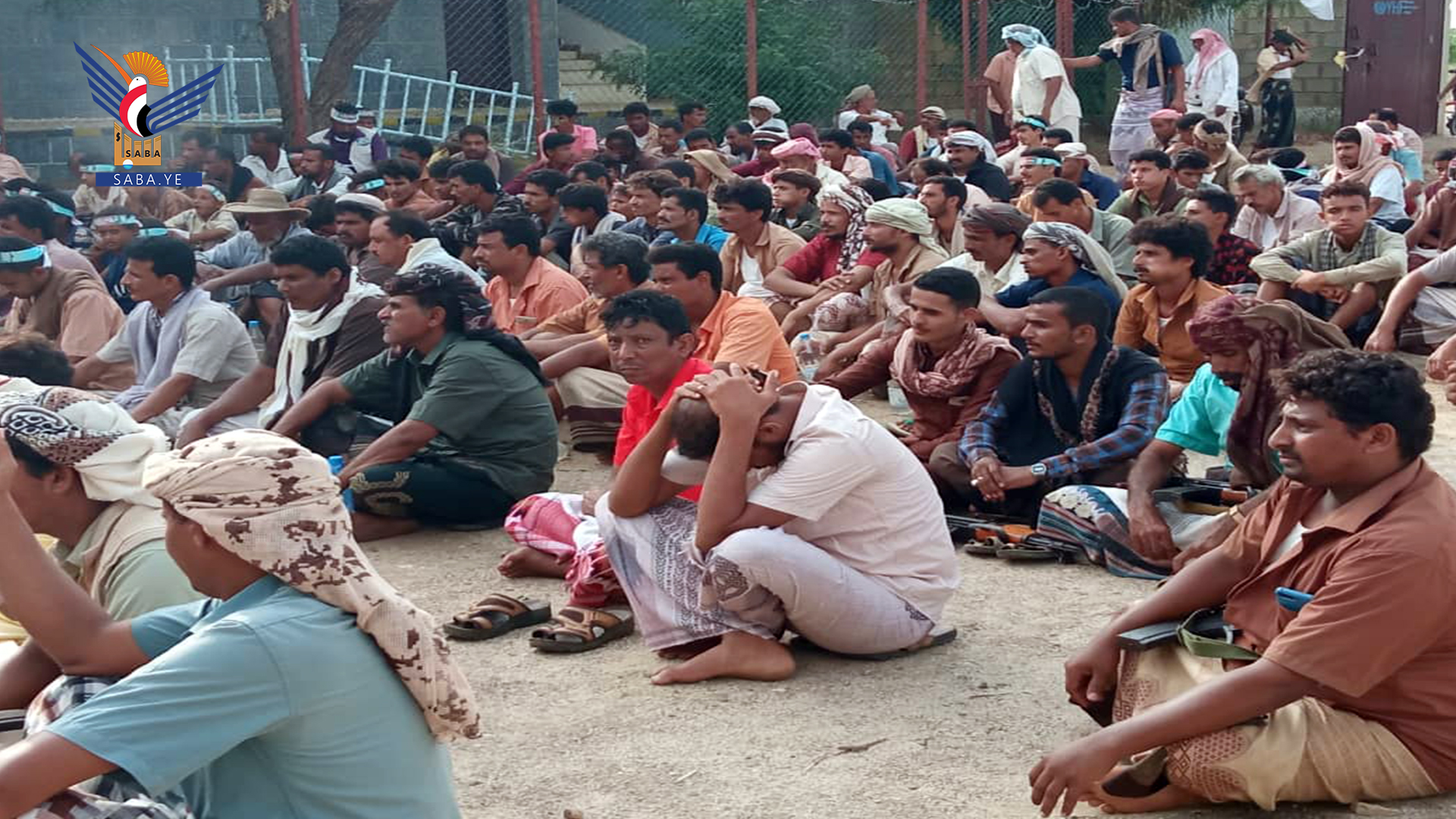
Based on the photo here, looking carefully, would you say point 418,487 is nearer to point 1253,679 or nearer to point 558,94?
point 1253,679

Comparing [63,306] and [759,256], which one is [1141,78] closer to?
[759,256]

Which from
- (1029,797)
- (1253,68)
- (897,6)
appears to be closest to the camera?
(1029,797)

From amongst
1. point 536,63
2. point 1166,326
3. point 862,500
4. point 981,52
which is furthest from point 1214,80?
point 862,500

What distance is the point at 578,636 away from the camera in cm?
489

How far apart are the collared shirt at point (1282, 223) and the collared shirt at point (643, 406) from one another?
5108 mm

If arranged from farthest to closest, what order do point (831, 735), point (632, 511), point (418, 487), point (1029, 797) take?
point (418, 487)
point (632, 511)
point (831, 735)
point (1029, 797)

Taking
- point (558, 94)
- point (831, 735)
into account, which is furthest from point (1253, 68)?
point (831, 735)

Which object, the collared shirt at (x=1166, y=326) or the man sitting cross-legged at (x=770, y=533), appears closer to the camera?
the man sitting cross-legged at (x=770, y=533)

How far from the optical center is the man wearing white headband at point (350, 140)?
14.4 meters

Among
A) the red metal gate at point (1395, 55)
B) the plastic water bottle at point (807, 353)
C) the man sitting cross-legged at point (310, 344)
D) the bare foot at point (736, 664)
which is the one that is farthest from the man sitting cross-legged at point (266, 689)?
the red metal gate at point (1395, 55)

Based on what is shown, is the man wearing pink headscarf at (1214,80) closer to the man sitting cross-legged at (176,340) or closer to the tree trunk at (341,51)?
the tree trunk at (341,51)

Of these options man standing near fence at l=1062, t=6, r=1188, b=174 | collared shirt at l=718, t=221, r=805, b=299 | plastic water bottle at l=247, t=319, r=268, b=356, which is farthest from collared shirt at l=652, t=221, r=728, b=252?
man standing near fence at l=1062, t=6, r=1188, b=174

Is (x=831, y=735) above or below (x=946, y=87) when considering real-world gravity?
below

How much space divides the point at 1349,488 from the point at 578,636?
240cm
